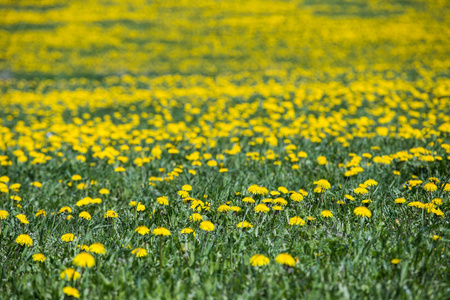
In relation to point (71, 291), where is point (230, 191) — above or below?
below

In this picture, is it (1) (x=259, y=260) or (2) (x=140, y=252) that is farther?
(2) (x=140, y=252)

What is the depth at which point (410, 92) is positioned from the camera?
734 centimetres

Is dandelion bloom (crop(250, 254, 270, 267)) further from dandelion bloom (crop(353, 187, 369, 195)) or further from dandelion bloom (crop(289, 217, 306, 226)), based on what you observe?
dandelion bloom (crop(353, 187, 369, 195))

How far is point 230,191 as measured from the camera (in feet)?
10.5

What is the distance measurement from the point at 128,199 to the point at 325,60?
10.8 m

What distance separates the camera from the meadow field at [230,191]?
2012mm

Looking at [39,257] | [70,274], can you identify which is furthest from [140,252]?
[39,257]

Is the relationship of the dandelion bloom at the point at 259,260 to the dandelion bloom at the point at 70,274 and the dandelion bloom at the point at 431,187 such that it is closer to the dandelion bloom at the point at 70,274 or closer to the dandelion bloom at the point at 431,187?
the dandelion bloom at the point at 70,274

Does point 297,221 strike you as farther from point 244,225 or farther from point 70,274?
point 70,274

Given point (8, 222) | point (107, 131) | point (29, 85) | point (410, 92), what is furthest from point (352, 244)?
point (29, 85)

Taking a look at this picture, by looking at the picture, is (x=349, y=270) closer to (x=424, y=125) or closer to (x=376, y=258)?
(x=376, y=258)

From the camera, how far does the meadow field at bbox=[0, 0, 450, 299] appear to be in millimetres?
2012

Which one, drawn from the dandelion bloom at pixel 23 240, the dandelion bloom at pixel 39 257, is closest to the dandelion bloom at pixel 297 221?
the dandelion bloom at pixel 39 257

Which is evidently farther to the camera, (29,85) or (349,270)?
(29,85)
